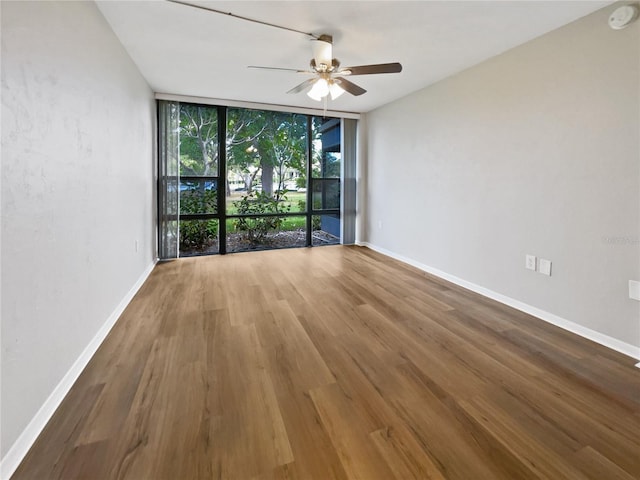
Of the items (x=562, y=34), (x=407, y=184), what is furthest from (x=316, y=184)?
(x=562, y=34)

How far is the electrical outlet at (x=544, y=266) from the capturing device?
2.60 metres

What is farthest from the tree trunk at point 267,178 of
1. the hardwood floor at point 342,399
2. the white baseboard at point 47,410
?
the white baseboard at point 47,410

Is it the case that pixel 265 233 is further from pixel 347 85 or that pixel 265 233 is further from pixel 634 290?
pixel 634 290

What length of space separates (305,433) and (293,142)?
15.1 feet

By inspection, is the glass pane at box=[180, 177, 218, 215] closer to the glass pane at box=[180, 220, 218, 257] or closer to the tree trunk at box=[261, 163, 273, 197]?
the glass pane at box=[180, 220, 218, 257]

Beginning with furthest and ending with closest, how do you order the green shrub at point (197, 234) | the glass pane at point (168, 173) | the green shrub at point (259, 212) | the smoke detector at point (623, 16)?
the green shrub at point (259, 212) → the green shrub at point (197, 234) → the glass pane at point (168, 173) → the smoke detector at point (623, 16)

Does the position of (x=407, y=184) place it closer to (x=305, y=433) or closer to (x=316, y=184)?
(x=316, y=184)

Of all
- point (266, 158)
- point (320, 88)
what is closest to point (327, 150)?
point (266, 158)

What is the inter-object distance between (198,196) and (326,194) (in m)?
2.17

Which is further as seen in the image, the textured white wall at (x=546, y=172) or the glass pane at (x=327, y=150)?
the glass pane at (x=327, y=150)

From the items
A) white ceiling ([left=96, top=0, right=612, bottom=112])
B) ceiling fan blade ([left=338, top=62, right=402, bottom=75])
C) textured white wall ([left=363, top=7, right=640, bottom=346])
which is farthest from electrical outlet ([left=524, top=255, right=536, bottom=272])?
ceiling fan blade ([left=338, top=62, right=402, bottom=75])

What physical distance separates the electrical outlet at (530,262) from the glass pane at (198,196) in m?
4.14

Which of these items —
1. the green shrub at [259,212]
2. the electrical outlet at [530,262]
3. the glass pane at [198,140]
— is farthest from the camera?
the green shrub at [259,212]

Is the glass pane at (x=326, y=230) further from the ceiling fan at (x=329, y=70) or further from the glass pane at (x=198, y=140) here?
the ceiling fan at (x=329, y=70)
